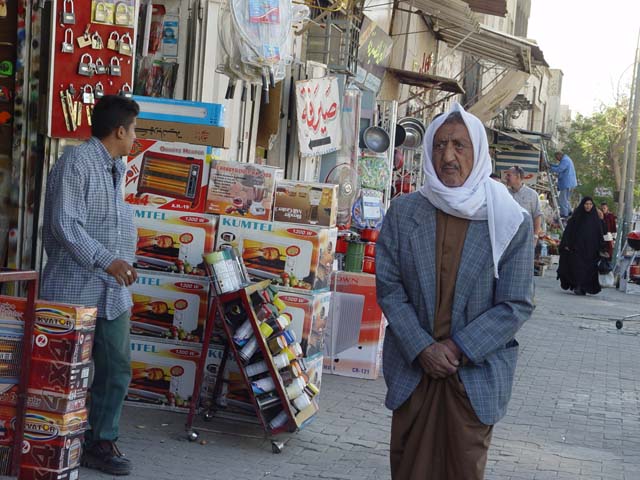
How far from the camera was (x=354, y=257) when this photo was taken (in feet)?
31.4

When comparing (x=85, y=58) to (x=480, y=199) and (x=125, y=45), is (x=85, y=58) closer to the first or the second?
(x=125, y=45)

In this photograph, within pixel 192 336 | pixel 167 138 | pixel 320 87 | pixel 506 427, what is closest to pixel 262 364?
pixel 192 336

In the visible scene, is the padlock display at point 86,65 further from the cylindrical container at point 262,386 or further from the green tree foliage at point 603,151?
the green tree foliage at point 603,151

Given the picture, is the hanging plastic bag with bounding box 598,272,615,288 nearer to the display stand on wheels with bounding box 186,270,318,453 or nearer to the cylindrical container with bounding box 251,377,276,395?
the display stand on wheels with bounding box 186,270,318,453

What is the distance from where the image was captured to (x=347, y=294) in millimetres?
9023

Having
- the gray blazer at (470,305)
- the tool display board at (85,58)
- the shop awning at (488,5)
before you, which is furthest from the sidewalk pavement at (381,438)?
the shop awning at (488,5)

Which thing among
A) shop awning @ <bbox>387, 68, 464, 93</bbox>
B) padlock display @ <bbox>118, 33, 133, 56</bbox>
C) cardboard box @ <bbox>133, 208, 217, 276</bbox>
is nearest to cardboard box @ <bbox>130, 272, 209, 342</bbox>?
cardboard box @ <bbox>133, 208, 217, 276</bbox>

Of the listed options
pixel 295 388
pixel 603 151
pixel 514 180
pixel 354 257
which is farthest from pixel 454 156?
pixel 603 151

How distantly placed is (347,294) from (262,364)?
114 inches

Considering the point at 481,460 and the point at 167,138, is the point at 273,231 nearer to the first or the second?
the point at 167,138

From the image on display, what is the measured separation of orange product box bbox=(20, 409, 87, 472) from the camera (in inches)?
189

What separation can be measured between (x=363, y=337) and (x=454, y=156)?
511cm

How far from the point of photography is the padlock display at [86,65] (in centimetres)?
685

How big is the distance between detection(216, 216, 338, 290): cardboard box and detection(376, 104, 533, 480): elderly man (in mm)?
2619
